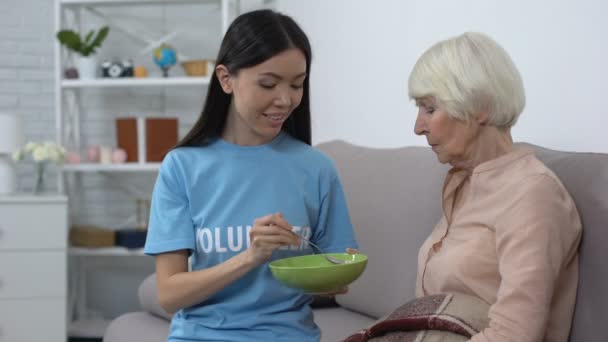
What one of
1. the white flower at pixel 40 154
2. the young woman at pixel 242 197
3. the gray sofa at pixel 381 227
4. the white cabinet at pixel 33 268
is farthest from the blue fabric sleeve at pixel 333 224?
the white flower at pixel 40 154

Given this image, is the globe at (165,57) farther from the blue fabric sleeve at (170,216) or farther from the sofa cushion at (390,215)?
the blue fabric sleeve at (170,216)

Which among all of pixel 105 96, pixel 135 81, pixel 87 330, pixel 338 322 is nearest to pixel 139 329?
pixel 338 322

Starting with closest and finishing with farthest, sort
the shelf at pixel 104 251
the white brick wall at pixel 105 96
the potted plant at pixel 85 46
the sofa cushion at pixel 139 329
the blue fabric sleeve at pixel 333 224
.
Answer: the blue fabric sleeve at pixel 333 224
the sofa cushion at pixel 139 329
the potted plant at pixel 85 46
the shelf at pixel 104 251
the white brick wall at pixel 105 96

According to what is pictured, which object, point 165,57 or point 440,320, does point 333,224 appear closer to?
point 440,320

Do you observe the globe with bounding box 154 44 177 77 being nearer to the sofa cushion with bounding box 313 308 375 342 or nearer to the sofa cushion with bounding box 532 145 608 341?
the sofa cushion with bounding box 313 308 375 342

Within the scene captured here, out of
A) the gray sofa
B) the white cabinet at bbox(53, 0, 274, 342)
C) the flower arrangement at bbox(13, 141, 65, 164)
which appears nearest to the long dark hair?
the gray sofa

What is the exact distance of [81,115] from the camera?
437cm

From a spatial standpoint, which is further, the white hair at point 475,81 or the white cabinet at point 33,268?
the white cabinet at point 33,268

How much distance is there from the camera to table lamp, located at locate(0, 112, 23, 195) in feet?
12.4

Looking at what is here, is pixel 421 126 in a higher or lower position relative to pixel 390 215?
higher

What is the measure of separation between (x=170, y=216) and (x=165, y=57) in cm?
264

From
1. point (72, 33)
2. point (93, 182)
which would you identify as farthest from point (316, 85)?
point (93, 182)

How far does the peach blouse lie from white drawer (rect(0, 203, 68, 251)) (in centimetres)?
250

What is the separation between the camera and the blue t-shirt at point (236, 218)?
149 centimetres
